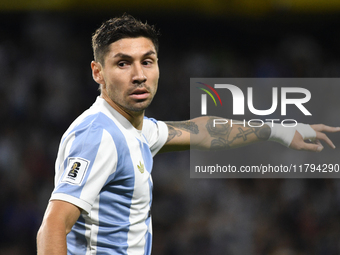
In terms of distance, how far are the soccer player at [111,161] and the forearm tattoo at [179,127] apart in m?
0.48

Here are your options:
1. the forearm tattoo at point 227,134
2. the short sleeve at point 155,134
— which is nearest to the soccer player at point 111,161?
the short sleeve at point 155,134

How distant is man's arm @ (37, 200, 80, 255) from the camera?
120 centimetres

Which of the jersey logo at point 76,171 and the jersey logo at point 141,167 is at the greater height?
the jersey logo at point 141,167

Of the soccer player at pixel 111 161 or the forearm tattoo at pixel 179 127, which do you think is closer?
the soccer player at pixel 111 161

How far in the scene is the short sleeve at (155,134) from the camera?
6.72 ft

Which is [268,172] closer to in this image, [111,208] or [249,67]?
[249,67]

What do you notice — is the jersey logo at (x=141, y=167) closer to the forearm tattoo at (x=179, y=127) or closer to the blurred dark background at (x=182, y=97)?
the forearm tattoo at (x=179, y=127)

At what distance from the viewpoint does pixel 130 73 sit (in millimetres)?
1622

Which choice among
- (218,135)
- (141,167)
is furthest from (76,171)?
(218,135)

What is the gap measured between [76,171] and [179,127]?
1113mm

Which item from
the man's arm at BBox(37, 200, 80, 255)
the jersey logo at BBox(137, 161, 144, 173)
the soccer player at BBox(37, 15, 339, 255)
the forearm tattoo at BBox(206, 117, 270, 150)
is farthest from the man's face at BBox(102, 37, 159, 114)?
the forearm tattoo at BBox(206, 117, 270, 150)

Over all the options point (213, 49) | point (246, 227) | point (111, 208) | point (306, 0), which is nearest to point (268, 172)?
point (246, 227)

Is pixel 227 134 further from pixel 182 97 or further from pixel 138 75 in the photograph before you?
pixel 182 97

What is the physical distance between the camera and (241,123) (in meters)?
2.54
